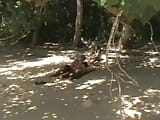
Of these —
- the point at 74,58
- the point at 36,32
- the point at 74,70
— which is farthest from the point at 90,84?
the point at 36,32

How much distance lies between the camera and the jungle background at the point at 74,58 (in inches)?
281

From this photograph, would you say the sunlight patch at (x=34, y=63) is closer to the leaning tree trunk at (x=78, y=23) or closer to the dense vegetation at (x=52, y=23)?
the dense vegetation at (x=52, y=23)

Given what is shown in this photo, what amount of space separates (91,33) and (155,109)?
890cm

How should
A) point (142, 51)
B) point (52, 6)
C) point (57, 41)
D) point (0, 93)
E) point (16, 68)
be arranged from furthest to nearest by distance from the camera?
point (57, 41) → point (52, 6) → point (142, 51) → point (16, 68) → point (0, 93)

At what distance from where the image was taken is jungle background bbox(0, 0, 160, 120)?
7.13 m

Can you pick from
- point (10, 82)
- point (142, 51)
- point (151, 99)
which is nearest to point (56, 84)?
point (10, 82)

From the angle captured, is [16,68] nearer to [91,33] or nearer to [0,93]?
[0,93]

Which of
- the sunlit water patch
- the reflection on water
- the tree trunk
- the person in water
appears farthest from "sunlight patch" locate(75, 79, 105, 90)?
the tree trunk

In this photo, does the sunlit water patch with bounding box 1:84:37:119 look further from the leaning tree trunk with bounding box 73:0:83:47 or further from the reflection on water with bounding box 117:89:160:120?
the leaning tree trunk with bounding box 73:0:83:47

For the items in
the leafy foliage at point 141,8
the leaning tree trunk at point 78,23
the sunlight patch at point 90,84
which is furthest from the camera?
the leaning tree trunk at point 78,23

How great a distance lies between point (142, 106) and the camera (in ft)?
26.7

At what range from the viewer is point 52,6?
15891 mm

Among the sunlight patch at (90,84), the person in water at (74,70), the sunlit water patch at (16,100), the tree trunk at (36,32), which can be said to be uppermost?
the tree trunk at (36,32)

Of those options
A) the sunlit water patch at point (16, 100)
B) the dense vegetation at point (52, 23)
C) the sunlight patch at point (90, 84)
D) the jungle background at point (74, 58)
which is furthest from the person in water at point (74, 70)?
the dense vegetation at point (52, 23)
